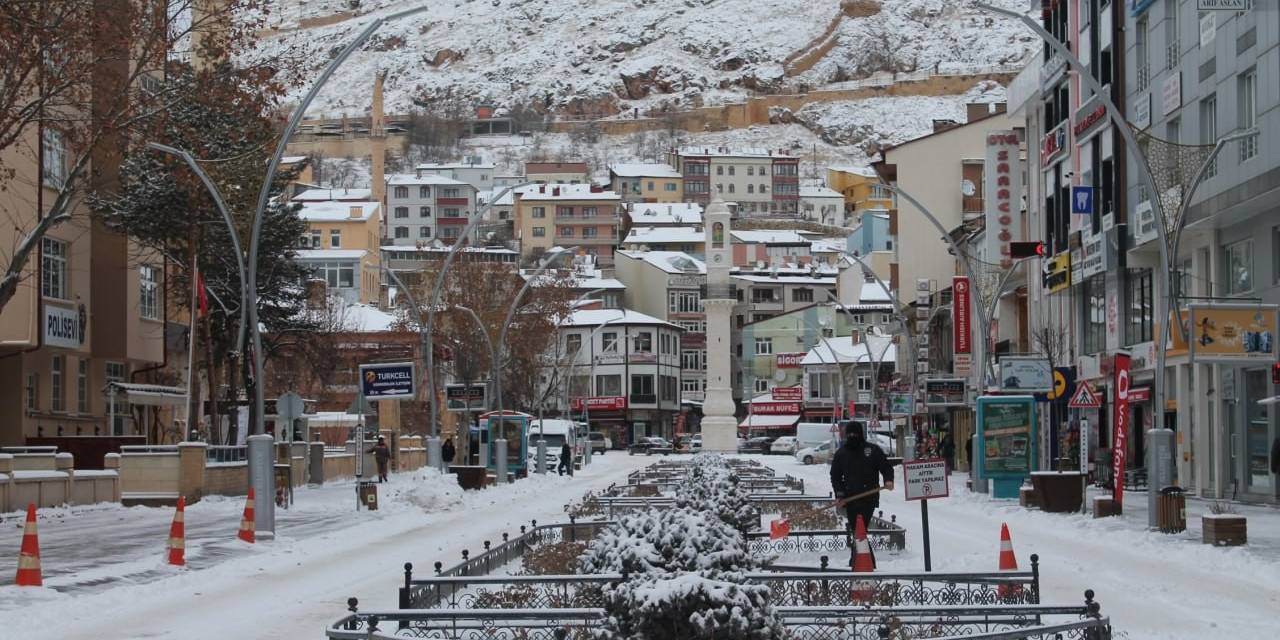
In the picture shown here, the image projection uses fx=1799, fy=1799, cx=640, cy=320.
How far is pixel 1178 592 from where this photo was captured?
1936cm

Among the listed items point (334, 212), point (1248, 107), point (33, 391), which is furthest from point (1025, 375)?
point (334, 212)

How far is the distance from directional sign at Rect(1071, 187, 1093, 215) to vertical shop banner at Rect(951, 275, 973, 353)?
15575mm

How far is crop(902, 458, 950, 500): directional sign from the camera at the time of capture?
20.2 m

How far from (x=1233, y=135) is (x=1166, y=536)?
11.5 meters

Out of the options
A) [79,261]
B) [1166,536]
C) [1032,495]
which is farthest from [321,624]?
[79,261]

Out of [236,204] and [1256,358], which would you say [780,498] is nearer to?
[1256,358]

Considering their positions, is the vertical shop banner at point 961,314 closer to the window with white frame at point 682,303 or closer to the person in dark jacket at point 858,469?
the person in dark jacket at point 858,469

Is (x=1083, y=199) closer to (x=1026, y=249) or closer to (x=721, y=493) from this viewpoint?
(x=1026, y=249)

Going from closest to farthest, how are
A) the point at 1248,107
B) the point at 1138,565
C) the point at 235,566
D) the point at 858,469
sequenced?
the point at 858,469 < the point at 1138,565 < the point at 235,566 < the point at 1248,107

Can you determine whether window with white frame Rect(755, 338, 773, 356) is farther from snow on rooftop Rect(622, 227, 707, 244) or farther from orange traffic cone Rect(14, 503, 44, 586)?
orange traffic cone Rect(14, 503, 44, 586)

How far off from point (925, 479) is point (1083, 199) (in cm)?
3410

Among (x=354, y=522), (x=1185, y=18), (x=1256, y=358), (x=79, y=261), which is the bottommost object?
(x=354, y=522)

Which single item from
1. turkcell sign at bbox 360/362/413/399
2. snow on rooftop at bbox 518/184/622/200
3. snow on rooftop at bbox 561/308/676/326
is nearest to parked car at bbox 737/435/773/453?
snow on rooftop at bbox 561/308/676/326

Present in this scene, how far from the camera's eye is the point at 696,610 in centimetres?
883
